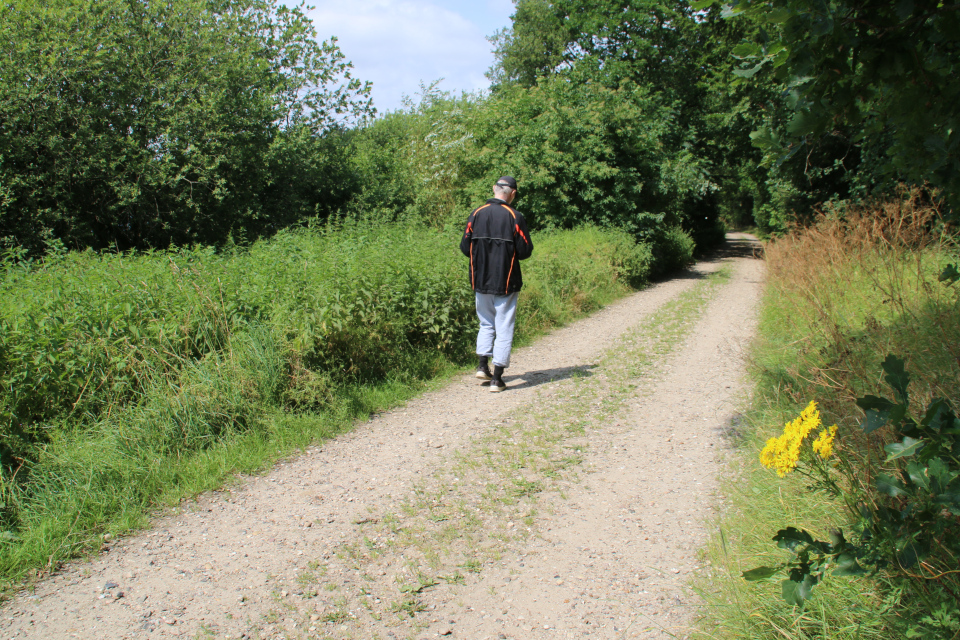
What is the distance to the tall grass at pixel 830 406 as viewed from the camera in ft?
8.25

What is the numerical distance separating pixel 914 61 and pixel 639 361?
5477 mm

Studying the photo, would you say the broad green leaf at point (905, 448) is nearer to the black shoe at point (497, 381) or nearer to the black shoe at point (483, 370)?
the black shoe at point (497, 381)

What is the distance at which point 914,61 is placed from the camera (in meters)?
2.54

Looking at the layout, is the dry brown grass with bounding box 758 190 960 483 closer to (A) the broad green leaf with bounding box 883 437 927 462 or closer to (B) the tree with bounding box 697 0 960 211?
(A) the broad green leaf with bounding box 883 437 927 462

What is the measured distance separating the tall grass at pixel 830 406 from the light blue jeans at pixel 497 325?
2474mm

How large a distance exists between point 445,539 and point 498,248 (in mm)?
3603

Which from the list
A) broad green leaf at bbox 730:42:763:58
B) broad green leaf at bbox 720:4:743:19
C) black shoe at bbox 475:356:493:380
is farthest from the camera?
black shoe at bbox 475:356:493:380

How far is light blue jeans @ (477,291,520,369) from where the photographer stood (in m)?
6.66

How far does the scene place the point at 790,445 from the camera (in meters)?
2.25

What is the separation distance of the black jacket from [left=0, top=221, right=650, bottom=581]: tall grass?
1.00m

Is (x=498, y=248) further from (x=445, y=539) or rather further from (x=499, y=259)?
(x=445, y=539)

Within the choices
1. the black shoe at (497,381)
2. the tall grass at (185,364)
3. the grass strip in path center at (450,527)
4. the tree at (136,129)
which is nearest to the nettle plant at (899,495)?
the grass strip in path center at (450,527)

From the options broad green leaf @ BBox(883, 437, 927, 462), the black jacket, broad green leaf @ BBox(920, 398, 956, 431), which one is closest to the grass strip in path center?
the black jacket

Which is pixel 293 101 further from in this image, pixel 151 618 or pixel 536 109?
pixel 151 618
